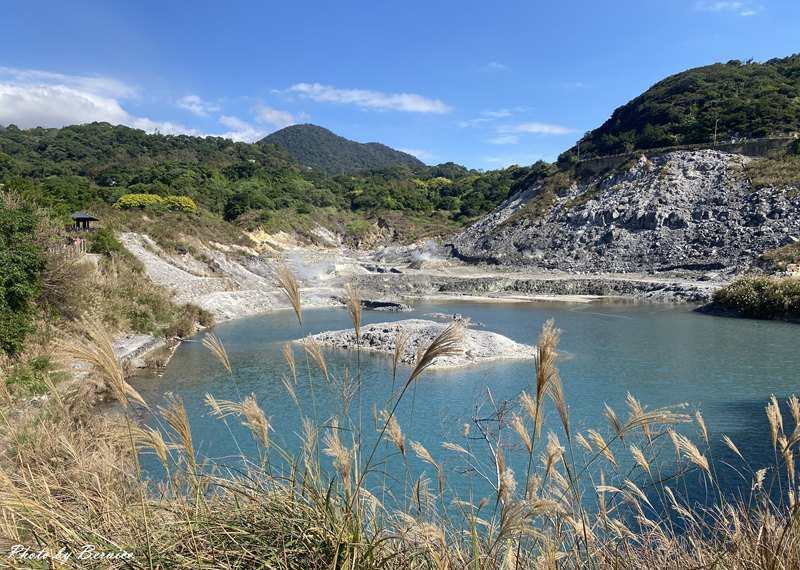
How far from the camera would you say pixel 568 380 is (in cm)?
1495

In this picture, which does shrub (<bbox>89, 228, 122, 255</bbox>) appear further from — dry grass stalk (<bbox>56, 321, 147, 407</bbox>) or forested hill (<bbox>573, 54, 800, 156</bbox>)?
forested hill (<bbox>573, 54, 800, 156</bbox>)

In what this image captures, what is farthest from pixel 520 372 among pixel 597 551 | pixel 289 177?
pixel 289 177

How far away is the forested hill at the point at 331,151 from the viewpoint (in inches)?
5935

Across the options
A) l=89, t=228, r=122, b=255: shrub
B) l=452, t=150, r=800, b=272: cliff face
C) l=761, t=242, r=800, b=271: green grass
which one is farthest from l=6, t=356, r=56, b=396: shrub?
l=452, t=150, r=800, b=272: cliff face

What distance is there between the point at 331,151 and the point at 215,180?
106 m

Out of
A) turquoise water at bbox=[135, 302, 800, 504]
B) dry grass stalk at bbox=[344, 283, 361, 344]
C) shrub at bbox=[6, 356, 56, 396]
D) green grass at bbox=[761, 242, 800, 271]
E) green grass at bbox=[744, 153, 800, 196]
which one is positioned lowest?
turquoise water at bbox=[135, 302, 800, 504]

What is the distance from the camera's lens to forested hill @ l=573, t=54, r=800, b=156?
49.3 m

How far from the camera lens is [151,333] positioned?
2064 centimetres

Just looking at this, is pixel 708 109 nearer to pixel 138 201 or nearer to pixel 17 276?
pixel 138 201

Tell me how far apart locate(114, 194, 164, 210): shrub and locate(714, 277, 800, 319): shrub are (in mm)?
38803

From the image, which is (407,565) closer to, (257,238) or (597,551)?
(597,551)

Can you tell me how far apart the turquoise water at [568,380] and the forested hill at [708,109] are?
106ft

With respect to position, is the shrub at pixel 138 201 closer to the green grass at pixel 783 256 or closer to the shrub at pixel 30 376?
the shrub at pixel 30 376

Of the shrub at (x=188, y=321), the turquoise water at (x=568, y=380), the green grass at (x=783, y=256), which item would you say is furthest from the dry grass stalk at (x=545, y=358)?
the green grass at (x=783, y=256)
